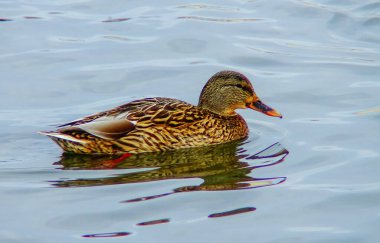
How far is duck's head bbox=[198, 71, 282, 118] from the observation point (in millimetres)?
12430

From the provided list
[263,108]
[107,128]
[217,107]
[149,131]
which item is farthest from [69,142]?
[263,108]

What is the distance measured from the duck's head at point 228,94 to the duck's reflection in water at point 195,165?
0.65m

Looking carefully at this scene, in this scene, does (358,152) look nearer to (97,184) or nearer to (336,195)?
(336,195)

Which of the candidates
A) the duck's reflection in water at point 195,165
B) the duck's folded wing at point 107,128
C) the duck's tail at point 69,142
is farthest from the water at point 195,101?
the duck's folded wing at point 107,128

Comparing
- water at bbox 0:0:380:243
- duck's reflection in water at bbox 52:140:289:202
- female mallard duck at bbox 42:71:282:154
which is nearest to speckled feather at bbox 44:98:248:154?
female mallard duck at bbox 42:71:282:154

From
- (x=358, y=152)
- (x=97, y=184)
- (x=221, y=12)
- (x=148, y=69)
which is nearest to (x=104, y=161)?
(x=97, y=184)

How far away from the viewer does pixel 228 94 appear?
40.9ft

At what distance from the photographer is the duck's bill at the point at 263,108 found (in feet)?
40.1

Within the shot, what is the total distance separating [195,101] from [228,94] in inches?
51.3

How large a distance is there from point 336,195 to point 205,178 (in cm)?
141

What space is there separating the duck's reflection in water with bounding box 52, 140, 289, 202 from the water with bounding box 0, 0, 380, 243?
0.03 m

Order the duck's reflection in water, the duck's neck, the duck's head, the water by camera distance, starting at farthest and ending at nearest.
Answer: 1. the duck's neck
2. the duck's head
3. the duck's reflection in water
4. the water

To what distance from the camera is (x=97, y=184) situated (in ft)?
33.5

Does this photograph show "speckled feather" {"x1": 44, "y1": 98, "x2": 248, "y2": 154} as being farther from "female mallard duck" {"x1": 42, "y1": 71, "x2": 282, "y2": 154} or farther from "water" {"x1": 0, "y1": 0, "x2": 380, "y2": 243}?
"water" {"x1": 0, "y1": 0, "x2": 380, "y2": 243}
